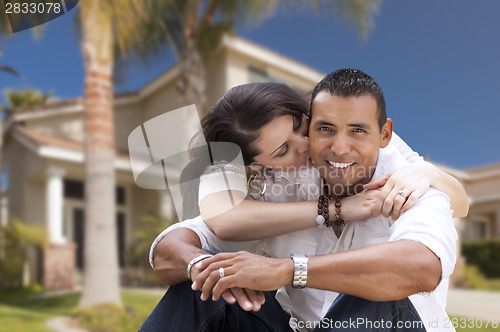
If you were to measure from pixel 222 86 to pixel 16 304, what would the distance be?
6270mm

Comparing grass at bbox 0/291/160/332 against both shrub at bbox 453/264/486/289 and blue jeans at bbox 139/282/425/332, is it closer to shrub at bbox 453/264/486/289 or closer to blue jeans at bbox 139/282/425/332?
blue jeans at bbox 139/282/425/332

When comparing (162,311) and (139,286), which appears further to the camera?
(139,286)

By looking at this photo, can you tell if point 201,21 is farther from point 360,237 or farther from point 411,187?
point 411,187

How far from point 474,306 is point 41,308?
22.4 feet

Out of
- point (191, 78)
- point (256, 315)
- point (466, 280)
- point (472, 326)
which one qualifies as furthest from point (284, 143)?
point (466, 280)

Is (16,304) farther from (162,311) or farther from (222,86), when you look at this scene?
(162,311)

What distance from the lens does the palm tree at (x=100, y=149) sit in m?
7.38

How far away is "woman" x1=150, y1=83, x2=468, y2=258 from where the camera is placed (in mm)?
1867

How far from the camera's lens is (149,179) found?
2488 millimetres

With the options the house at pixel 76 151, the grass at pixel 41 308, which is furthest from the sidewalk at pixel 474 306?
the house at pixel 76 151

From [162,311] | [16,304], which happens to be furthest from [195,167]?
[16,304]

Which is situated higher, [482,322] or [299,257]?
[299,257]

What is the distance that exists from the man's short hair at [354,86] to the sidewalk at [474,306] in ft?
21.5

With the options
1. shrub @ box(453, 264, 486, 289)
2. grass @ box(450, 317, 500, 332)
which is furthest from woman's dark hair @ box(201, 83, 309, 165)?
shrub @ box(453, 264, 486, 289)
